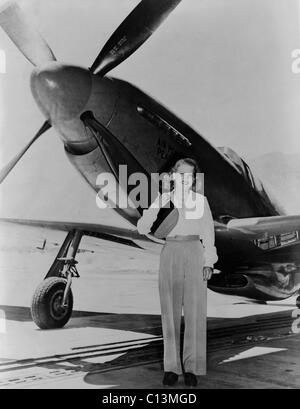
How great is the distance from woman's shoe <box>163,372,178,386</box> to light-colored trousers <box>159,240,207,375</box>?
0.16 ft

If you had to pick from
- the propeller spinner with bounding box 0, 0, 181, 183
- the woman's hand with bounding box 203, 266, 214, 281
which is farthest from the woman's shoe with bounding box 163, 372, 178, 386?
the propeller spinner with bounding box 0, 0, 181, 183

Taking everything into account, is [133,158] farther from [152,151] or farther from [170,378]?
[170,378]

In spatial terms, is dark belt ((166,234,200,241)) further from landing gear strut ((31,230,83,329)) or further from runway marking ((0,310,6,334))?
runway marking ((0,310,6,334))

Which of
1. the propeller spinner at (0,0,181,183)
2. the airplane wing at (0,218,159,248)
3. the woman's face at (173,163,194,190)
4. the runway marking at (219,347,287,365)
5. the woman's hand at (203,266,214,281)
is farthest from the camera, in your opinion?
the airplane wing at (0,218,159,248)

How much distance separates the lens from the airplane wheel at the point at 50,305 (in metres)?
2.76

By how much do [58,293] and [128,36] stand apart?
1530mm

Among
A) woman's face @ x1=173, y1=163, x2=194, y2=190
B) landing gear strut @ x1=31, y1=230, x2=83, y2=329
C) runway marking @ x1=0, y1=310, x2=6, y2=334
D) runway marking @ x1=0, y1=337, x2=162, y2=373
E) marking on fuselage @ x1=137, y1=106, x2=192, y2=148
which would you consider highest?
marking on fuselage @ x1=137, y1=106, x2=192, y2=148

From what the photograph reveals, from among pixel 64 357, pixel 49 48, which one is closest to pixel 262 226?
pixel 64 357

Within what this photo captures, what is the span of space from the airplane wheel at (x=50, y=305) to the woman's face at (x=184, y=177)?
0.96 meters

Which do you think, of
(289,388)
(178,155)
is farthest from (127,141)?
(289,388)

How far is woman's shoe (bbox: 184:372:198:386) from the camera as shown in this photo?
2270mm

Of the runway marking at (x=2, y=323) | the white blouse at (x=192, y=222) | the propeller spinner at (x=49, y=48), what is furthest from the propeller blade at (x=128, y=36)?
the runway marking at (x=2, y=323)

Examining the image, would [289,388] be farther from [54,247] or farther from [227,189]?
[54,247]

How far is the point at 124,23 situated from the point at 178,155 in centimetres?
80
